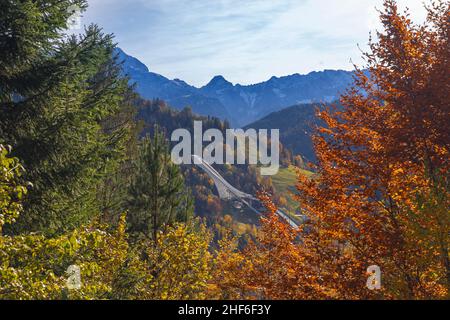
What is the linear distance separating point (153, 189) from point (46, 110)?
40.1 ft

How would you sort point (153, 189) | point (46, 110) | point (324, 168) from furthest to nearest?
point (153, 189)
point (324, 168)
point (46, 110)

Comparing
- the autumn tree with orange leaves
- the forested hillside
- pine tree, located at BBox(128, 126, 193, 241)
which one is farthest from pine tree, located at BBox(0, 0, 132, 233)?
pine tree, located at BBox(128, 126, 193, 241)

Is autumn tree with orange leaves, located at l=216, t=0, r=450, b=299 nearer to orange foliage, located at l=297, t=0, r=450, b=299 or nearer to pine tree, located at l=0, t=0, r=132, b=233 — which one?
orange foliage, located at l=297, t=0, r=450, b=299

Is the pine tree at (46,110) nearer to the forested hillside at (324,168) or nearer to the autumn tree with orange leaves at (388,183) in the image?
the forested hillside at (324,168)

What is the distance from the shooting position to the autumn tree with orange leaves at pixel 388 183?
35.6 feet

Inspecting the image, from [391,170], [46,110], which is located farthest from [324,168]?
[46,110]

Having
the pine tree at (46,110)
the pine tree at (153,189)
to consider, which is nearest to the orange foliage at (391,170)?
the pine tree at (46,110)

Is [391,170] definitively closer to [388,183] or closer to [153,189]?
[388,183]

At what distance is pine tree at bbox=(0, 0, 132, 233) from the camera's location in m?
12.1

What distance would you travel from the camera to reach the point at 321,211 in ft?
47.2

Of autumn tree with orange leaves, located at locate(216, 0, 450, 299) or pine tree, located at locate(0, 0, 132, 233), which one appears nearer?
autumn tree with orange leaves, located at locate(216, 0, 450, 299)

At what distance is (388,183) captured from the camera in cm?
1272

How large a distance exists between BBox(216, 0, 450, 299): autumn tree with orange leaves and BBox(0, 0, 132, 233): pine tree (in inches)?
325
